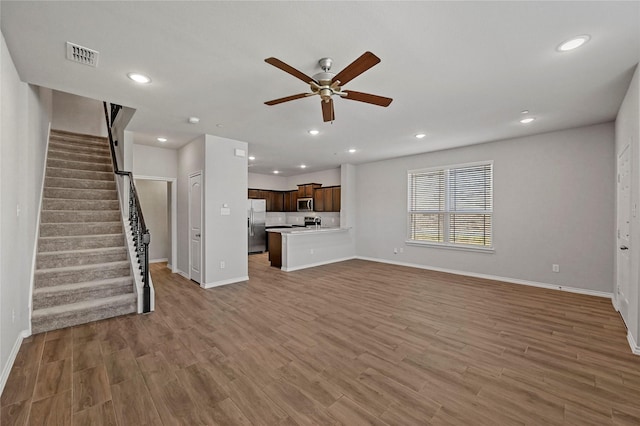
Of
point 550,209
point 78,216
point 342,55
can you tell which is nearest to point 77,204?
point 78,216

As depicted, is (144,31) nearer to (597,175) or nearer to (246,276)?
(246,276)

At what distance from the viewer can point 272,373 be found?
235cm

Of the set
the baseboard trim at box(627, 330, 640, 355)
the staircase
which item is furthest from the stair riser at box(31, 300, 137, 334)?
the baseboard trim at box(627, 330, 640, 355)

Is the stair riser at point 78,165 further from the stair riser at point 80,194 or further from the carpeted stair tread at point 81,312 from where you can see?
the carpeted stair tread at point 81,312

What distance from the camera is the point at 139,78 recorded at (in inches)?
112

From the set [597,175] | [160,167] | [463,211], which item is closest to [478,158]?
[463,211]

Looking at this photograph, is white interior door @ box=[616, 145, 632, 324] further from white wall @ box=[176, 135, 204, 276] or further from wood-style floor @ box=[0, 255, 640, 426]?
white wall @ box=[176, 135, 204, 276]

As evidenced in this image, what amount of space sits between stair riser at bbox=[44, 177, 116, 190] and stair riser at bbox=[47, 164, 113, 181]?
187 millimetres

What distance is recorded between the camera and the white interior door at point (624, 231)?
314cm

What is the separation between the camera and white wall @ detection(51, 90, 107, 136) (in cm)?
611

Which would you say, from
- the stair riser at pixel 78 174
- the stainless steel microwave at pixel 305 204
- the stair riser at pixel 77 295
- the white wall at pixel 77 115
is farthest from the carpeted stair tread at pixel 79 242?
the stainless steel microwave at pixel 305 204

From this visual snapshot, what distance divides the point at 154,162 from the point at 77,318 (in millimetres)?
3499

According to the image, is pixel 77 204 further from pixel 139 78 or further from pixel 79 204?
pixel 139 78

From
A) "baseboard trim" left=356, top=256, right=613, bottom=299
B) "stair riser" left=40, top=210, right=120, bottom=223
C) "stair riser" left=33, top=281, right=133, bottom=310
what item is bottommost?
"baseboard trim" left=356, top=256, right=613, bottom=299
